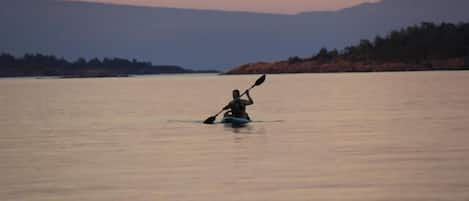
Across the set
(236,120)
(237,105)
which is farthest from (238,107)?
(236,120)

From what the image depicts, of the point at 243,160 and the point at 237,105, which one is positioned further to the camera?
the point at 237,105

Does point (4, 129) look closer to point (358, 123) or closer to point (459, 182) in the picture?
point (358, 123)

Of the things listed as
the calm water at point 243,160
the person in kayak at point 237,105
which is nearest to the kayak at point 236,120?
the person in kayak at point 237,105

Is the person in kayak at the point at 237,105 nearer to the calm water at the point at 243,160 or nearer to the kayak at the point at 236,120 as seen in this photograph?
the kayak at the point at 236,120

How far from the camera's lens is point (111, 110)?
6775 cm

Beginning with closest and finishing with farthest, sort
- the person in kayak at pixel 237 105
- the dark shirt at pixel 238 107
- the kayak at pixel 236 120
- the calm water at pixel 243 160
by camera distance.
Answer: the calm water at pixel 243 160 → the person in kayak at pixel 237 105 → the dark shirt at pixel 238 107 → the kayak at pixel 236 120

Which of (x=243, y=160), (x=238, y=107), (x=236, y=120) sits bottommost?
(x=243, y=160)

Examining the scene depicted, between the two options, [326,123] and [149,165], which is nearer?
[149,165]

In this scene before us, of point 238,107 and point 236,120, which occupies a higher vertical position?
point 238,107

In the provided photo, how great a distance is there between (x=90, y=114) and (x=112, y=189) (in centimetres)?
3853

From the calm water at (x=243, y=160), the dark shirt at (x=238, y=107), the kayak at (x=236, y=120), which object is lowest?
the calm water at (x=243, y=160)

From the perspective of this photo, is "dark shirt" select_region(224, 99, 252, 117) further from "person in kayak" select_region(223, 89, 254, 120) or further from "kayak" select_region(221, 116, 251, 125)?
"kayak" select_region(221, 116, 251, 125)

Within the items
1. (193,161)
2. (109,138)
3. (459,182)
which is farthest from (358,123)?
(459,182)

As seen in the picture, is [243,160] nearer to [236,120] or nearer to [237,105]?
[237,105]
